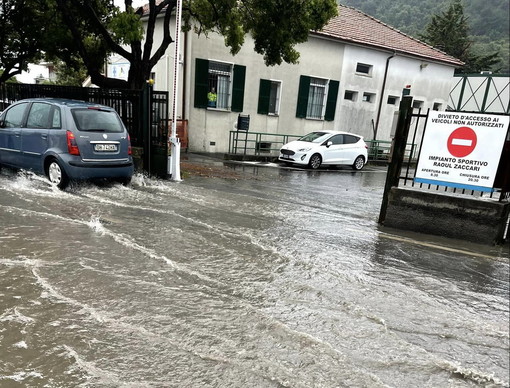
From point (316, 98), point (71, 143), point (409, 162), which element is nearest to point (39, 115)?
point (71, 143)

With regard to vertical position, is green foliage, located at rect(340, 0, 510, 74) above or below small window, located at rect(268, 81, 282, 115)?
above

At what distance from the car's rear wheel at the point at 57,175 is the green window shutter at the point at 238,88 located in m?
10.8

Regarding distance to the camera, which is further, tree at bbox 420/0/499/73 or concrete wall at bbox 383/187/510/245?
tree at bbox 420/0/499/73

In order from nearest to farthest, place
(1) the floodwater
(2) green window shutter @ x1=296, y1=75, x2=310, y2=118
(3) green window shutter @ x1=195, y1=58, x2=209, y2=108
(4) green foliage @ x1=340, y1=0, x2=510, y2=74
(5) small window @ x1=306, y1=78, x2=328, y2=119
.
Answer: (1) the floodwater, (3) green window shutter @ x1=195, y1=58, x2=209, y2=108, (2) green window shutter @ x1=296, y1=75, x2=310, y2=118, (5) small window @ x1=306, y1=78, x2=328, y2=119, (4) green foliage @ x1=340, y1=0, x2=510, y2=74

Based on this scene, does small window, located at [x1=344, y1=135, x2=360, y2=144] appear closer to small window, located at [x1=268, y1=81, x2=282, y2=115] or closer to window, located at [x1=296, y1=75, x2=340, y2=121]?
window, located at [x1=296, y1=75, x2=340, y2=121]

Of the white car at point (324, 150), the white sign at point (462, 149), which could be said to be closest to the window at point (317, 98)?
the white car at point (324, 150)

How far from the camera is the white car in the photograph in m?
15.3

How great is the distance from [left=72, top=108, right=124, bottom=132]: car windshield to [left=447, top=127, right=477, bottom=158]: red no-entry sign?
6.13 m

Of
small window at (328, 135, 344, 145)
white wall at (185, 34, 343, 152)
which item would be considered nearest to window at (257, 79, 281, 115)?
white wall at (185, 34, 343, 152)

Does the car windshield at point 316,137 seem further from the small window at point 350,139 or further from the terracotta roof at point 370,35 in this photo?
the terracotta roof at point 370,35

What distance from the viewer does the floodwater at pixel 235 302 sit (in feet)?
9.30

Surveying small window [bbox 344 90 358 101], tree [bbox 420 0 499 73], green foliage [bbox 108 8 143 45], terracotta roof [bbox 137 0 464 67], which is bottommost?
small window [bbox 344 90 358 101]

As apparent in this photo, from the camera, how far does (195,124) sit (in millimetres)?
17047

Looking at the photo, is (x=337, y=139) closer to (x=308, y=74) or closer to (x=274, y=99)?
(x=274, y=99)
